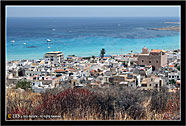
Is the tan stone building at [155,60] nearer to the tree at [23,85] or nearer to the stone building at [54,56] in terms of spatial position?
the stone building at [54,56]

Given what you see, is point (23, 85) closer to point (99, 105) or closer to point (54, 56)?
point (54, 56)

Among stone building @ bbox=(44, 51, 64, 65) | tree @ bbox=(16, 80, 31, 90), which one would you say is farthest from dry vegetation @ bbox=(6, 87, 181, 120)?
stone building @ bbox=(44, 51, 64, 65)

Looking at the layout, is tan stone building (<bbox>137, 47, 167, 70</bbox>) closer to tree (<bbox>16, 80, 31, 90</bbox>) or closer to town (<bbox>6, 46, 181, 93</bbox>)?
town (<bbox>6, 46, 181, 93</bbox>)

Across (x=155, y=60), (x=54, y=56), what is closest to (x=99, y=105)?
(x=155, y=60)

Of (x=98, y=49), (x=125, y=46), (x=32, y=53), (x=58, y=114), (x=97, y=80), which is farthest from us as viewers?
(x=125, y=46)

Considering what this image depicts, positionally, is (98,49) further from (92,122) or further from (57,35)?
(92,122)

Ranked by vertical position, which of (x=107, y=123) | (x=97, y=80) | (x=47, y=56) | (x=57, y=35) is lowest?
(x=107, y=123)

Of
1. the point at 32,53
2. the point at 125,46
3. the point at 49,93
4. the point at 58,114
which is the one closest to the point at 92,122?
the point at 58,114
